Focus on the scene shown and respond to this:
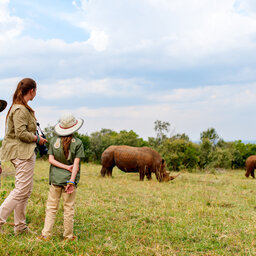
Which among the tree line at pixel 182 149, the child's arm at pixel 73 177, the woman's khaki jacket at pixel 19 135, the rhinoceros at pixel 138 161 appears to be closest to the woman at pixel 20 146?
the woman's khaki jacket at pixel 19 135

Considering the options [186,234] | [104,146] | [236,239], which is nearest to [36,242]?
[186,234]

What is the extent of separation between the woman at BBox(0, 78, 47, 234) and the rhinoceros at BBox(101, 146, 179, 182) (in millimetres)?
9215

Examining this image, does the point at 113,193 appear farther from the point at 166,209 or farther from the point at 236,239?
the point at 236,239

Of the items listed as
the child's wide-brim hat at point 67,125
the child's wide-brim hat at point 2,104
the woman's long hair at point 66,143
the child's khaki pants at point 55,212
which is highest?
the child's wide-brim hat at point 2,104

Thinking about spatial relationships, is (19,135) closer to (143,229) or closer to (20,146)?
(20,146)

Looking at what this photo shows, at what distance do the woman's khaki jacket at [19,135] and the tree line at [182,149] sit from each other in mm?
18418

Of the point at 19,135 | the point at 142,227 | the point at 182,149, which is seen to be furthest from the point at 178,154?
the point at 19,135

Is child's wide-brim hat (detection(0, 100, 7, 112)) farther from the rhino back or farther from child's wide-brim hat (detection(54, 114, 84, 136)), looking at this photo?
the rhino back

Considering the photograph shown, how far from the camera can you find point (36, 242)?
3.98m

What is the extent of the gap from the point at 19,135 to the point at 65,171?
2.77 ft

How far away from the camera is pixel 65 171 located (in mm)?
4398

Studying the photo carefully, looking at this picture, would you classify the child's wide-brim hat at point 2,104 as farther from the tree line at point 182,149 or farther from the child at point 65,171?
the tree line at point 182,149

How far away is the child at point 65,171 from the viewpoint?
427 centimetres

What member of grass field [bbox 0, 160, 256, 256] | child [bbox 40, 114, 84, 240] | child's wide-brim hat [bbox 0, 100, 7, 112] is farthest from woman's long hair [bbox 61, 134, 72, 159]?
grass field [bbox 0, 160, 256, 256]
